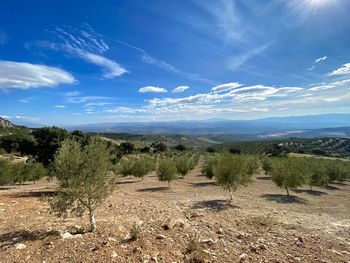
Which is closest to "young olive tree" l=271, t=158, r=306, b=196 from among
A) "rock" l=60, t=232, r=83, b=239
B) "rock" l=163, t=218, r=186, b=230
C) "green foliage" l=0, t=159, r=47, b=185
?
"rock" l=163, t=218, r=186, b=230

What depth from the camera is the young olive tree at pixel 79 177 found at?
12.2 m

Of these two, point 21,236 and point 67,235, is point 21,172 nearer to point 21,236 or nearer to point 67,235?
point 21,236

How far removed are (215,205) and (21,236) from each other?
1316 centimetres

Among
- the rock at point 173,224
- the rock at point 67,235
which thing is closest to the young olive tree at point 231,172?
the rock at point 173,224

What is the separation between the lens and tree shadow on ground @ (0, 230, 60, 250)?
1129cm

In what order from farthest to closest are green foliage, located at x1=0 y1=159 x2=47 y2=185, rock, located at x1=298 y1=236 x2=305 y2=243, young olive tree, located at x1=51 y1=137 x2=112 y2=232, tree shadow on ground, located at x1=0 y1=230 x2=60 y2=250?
green foliage, located at x1=0 y1=159 x2=47 y2=185 < rock, located at x1=298 y1=236 x2=305 y2=243 < young olive tree, located at x1=51 y1=137 x2=112 y2=232 < tree shadow on ground, located at x1=0 y1=230 x2=60 y2=250

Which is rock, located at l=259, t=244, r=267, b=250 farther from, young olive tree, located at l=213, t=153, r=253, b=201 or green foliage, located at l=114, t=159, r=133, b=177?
green foliage, located at l=114, t=159, r=133, b=177

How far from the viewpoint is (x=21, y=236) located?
39.9ft

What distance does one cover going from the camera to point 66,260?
9.91 meters

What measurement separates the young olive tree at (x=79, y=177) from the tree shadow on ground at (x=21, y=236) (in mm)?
1041

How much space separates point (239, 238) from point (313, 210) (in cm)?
1247

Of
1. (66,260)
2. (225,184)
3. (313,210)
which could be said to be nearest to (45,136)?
(225,184)

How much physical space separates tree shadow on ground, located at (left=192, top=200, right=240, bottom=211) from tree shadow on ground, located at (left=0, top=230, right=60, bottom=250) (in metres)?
10.3

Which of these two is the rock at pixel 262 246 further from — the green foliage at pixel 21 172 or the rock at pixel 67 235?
the green foliage at pixel 21 172
